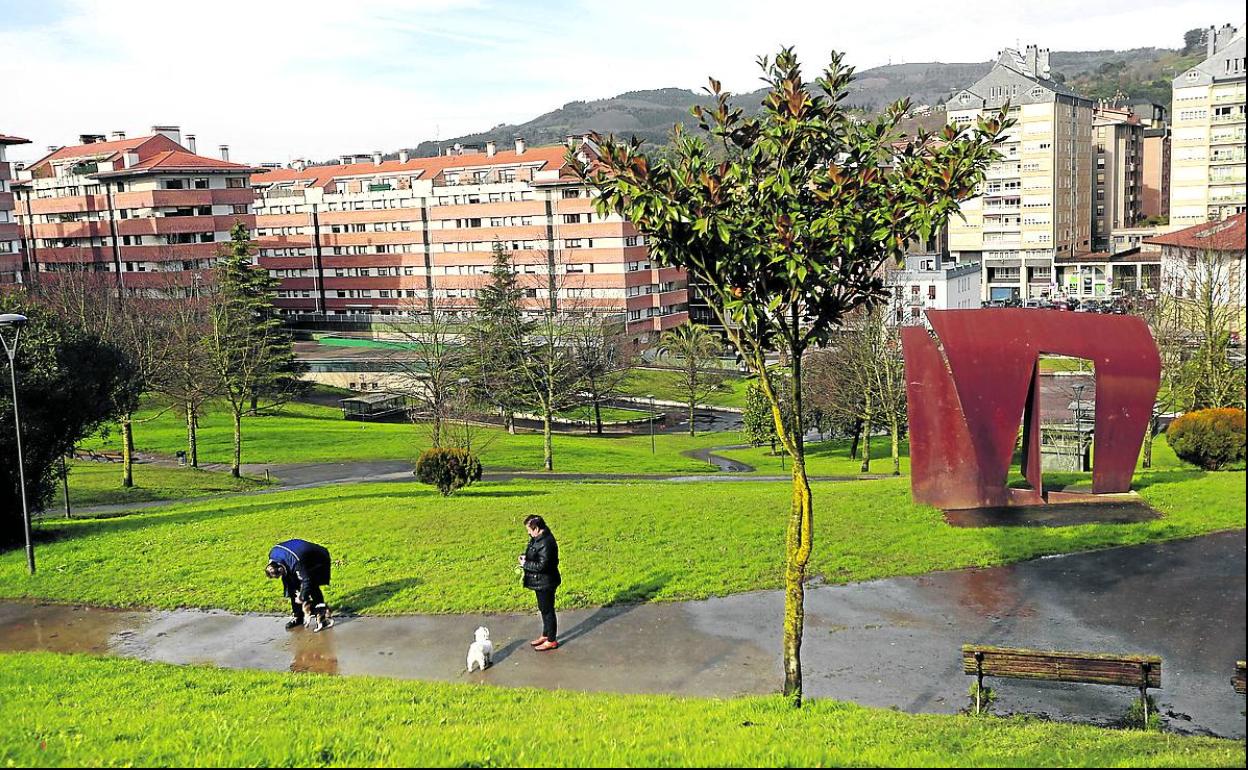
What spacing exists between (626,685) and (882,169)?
652cm

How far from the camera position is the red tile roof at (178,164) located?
282ft

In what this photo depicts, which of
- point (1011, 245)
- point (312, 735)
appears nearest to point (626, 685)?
point (312, 735)

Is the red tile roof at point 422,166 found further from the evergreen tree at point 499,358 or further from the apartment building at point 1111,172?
the apartment building at point 1111,172

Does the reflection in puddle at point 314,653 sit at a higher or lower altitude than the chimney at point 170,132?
lower

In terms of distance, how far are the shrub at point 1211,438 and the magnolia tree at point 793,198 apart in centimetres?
1832

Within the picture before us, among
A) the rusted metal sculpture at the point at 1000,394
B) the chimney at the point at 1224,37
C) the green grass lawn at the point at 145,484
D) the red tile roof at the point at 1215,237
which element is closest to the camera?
the rusted metal sculpture at the point at 1000,394

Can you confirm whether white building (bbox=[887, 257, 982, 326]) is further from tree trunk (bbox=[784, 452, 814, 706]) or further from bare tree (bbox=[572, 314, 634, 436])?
tree trunk (bbox=[784, 452, 814, 706])

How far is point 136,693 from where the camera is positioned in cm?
1127

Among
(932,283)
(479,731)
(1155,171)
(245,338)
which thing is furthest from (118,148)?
(1155,171)

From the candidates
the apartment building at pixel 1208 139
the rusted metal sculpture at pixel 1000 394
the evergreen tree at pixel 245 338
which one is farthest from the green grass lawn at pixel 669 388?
the apartment building at pixel 1208 139

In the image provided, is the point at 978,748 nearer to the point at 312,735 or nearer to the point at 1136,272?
the point at 312,735

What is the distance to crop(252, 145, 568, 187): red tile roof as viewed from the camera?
323 ft

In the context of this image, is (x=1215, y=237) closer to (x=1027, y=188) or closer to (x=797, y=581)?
(x=1027, y=188)

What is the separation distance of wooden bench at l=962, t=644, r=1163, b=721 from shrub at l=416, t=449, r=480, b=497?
55.0 ft
